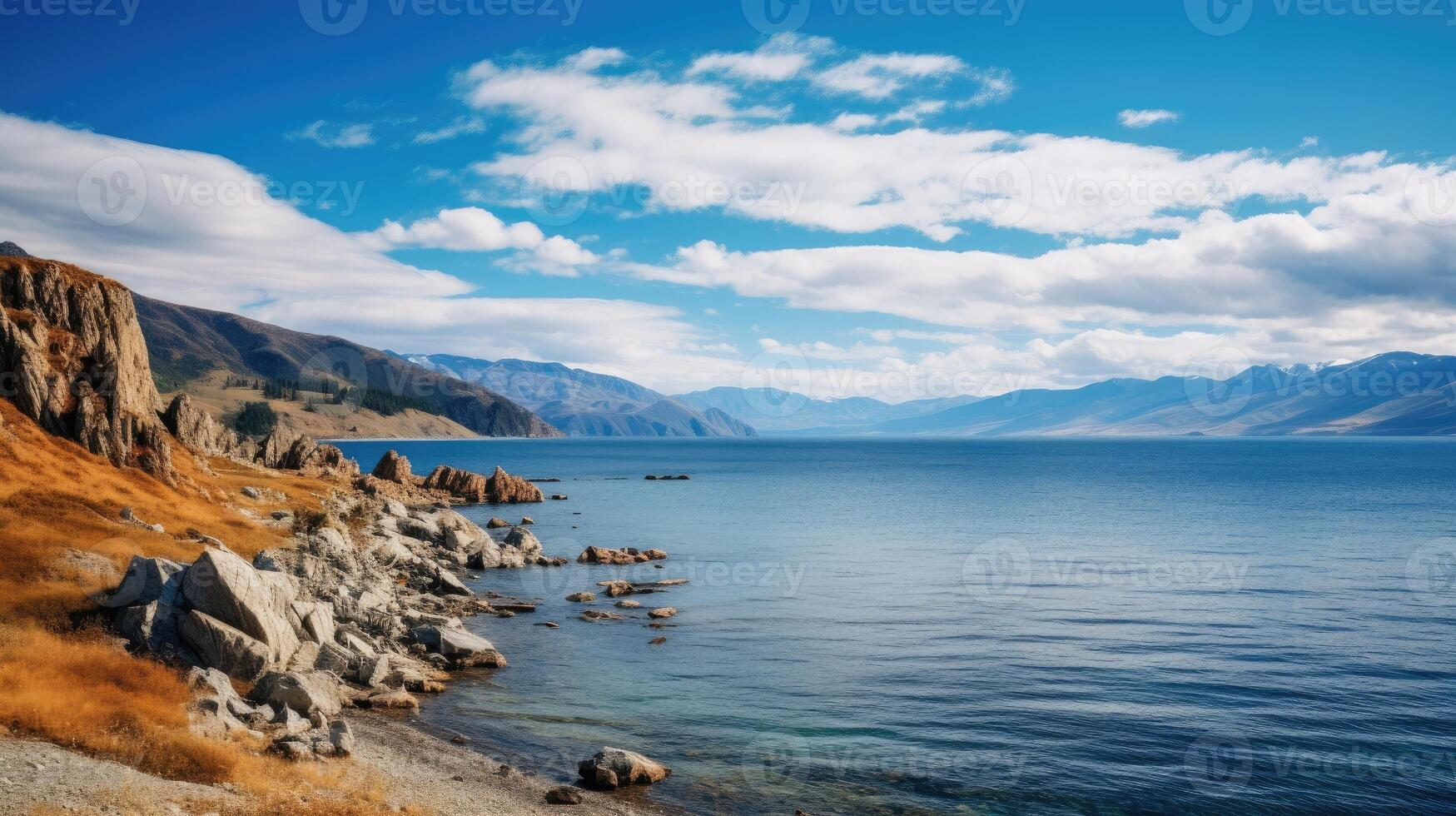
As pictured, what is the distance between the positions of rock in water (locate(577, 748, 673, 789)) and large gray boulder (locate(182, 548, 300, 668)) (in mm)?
12568

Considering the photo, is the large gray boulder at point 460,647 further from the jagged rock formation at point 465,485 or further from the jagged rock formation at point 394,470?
the jagged rock formation at point 465,485

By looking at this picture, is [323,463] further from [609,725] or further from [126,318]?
[609,725]

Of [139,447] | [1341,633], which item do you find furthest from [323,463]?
[1341,633]

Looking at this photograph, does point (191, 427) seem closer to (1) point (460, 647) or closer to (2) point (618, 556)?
(2) point (618, 556)

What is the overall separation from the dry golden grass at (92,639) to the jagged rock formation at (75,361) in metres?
1.70

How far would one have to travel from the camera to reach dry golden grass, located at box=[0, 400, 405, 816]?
1958cm

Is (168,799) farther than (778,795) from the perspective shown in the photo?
No

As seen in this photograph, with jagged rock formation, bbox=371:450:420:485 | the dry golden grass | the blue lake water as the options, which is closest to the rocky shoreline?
the dry golden grass

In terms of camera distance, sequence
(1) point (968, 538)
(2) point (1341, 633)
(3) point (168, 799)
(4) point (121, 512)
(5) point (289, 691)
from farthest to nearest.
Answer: (1) point (968, 538) → (2) point (1341, 633) → (4) point (121, 512) → (5) point (289, 691) → (3) point (168, 799)

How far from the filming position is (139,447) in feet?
164

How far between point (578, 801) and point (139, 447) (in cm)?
4302

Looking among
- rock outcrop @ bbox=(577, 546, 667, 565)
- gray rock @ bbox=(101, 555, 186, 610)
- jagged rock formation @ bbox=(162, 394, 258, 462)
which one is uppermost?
jagged rock formation @ bbox=(162, 394, 258, 462)

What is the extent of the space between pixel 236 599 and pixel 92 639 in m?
4.11

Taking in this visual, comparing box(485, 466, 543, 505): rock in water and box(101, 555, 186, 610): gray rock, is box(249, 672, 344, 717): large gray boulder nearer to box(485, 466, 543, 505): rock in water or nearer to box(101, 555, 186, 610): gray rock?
box(101, 555, 186, 610): gray rock
